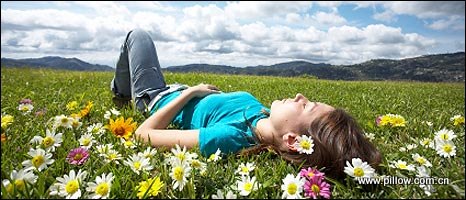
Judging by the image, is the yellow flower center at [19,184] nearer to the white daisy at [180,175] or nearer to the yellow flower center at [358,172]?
the white daisy at [180,175]

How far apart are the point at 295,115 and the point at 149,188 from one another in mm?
1367

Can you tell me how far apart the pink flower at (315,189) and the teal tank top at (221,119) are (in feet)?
3.23

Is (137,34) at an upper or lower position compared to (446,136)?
upper

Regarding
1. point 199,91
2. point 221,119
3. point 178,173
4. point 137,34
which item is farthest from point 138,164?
point 137,34

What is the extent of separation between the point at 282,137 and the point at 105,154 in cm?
128

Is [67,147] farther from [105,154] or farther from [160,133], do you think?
[160,133]

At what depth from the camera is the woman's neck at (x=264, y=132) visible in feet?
9.86

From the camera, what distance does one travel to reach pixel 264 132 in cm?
306

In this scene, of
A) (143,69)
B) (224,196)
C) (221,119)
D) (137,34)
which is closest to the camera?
(224,196)

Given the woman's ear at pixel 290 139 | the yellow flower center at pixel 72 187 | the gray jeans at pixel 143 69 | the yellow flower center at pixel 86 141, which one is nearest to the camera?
the yellow flower center at pixel 72 187

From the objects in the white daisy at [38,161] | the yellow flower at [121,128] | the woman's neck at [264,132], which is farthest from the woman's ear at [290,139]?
the white daisy at [38,161]

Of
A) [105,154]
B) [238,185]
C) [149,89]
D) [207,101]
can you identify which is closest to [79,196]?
[105,154]

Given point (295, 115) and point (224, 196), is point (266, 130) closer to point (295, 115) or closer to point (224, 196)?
point (295, 115)

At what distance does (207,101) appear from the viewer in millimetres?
3846
